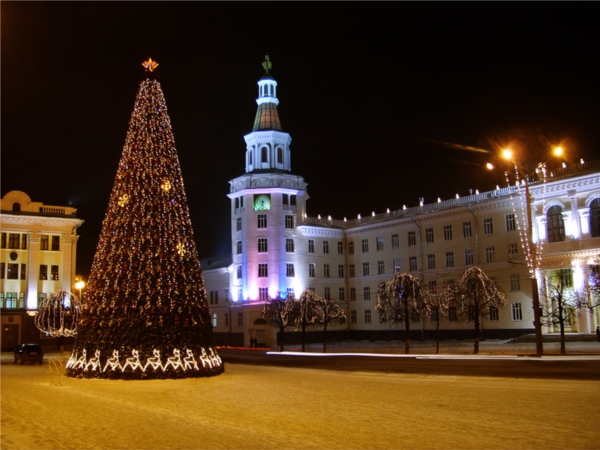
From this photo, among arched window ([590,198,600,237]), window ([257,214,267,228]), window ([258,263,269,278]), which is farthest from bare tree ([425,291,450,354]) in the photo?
window ([257,214,267,228])

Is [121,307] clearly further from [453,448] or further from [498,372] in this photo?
[453,448]

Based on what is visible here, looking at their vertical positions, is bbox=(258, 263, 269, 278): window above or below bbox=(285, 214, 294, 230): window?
below

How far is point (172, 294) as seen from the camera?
24938mm

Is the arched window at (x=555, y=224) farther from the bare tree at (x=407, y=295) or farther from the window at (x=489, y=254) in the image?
the bare tree at (x=407, y=295)

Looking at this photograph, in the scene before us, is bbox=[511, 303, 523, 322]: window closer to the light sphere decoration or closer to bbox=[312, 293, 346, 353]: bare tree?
bbox=[312, 293, 346, 353]: bare tree

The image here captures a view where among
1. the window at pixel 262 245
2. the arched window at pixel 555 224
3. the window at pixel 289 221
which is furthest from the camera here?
the window at pixel 289 221

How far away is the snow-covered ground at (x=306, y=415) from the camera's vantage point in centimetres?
1137

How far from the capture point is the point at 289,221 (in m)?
72.8

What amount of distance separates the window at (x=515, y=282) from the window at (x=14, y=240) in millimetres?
49935

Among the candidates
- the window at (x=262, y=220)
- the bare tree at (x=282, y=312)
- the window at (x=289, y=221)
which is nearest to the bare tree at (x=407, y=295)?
the bare tree at (x=282, y=312)

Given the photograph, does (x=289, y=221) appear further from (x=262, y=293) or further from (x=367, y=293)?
(x=367, y=293)

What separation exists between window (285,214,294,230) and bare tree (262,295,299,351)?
1371 cm

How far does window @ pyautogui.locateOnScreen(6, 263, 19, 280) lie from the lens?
66.8m

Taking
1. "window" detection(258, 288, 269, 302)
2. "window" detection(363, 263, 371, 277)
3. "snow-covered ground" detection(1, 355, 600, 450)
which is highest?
"window" detection(363, 263, 371, 277)
